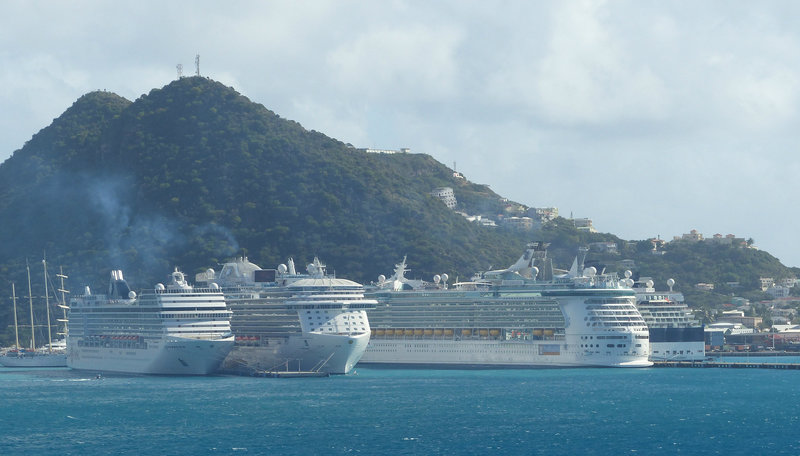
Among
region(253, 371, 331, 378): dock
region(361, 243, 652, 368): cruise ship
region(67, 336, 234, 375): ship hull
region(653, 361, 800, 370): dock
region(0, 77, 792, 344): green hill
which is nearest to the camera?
region(67, 336, 234, 375): ship hull

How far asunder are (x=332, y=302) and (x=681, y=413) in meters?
36.8

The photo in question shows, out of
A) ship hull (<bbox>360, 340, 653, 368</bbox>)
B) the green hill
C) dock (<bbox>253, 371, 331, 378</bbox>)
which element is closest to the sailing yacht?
the green hill

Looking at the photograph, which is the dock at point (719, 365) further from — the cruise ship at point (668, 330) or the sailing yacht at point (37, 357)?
the sailing yacht at point (37, 357)

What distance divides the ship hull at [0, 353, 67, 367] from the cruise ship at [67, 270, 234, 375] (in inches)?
825

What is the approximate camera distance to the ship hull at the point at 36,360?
474 ft

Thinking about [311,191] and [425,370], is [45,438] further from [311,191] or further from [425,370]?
[311,191]

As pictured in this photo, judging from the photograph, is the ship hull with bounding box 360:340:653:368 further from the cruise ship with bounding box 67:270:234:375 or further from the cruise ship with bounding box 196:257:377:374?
the cruise ship with bounding box 67:270:234:375

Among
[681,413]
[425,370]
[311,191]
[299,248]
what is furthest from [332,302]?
[311,191]

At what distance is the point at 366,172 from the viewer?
19675 cm

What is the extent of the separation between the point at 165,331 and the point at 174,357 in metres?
2.29

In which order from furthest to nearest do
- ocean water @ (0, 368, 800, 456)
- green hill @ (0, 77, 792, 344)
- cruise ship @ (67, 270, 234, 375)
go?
green hill @ (0, 77, 792, 344), cruise ship @ (67, 270, 234, 375), ocean water @ (0, 368, 800, 456)

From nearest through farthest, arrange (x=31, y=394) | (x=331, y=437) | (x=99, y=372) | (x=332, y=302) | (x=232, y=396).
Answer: (x=331, y=437), (x=232, y=396), (x=31, y=394), (x=332, y=302), (x=99, y=372)

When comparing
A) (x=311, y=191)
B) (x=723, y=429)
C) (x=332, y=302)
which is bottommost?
(x=723, y=429)

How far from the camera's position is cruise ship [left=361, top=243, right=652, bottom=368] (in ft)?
395
